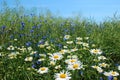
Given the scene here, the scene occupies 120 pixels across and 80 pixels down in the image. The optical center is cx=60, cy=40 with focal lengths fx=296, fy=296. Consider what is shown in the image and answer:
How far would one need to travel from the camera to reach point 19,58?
14.6ft

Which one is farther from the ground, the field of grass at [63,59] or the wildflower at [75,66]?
the wildflower at [75,66]

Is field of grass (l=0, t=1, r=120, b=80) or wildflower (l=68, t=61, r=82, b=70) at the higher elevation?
wildflower (l=68, t=61, r=82, b=70)

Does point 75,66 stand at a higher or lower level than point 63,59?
higher

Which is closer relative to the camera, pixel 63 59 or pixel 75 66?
pixel 75 66

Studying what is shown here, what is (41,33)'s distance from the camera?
20.6ft

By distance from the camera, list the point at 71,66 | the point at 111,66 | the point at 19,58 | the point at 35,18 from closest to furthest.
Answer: the point at 71,66
the point at 111,66
the point at 19,58
the point at 35,18

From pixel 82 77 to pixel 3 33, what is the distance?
3008 mm

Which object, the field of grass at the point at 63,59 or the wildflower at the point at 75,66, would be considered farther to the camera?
the field of grass at the point at 63,59

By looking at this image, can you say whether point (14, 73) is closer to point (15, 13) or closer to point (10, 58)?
point (10, 58)

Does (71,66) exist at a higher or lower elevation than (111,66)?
higher

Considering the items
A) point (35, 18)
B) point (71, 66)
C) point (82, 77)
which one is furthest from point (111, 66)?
point (35, 18)

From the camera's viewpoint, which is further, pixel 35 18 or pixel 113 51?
pixel 35 18

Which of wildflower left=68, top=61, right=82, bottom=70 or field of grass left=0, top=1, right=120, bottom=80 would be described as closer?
wildflower left=68, top=61, right=82, bottom=70

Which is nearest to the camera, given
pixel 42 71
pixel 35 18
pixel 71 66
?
pixel 71 66
